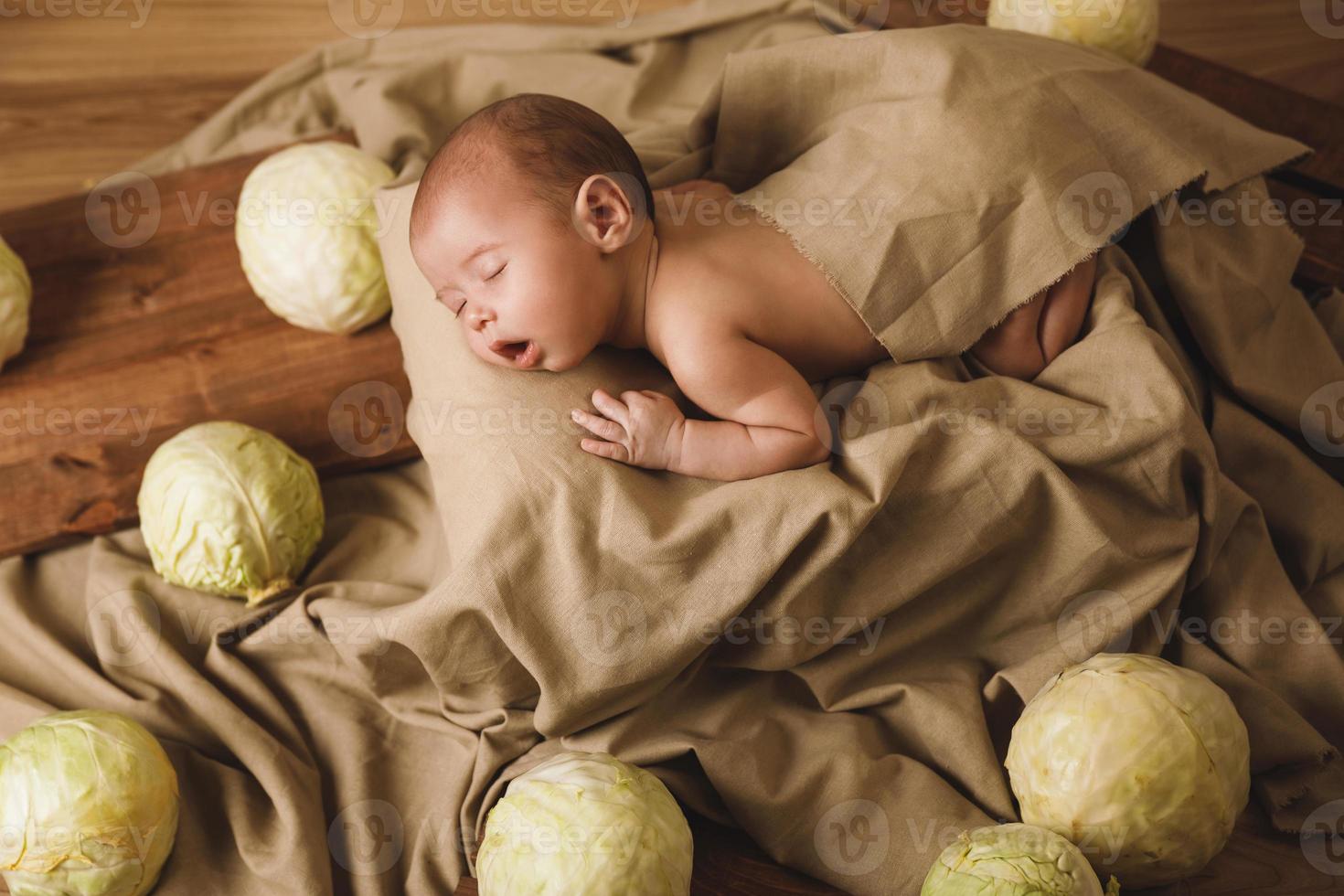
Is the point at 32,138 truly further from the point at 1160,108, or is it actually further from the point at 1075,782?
the point at 1075,782

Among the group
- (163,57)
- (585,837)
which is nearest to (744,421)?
(585,837)

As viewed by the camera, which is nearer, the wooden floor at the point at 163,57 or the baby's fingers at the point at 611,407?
the baby's fingers at the point at 611,407

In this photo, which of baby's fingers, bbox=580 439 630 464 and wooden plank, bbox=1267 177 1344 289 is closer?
baby's fingers, bbox=580 439 630 464

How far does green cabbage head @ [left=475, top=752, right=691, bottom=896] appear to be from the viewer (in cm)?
152

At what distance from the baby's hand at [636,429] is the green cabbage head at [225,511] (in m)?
0.66

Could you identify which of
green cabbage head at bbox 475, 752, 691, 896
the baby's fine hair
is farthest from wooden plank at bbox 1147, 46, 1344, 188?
green cabbage head at bbox 475, 752, 691, 896

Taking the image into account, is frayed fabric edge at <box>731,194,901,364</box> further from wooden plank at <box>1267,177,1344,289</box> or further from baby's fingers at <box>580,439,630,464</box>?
wooden plank at <box>1267,177,1344,289</box>

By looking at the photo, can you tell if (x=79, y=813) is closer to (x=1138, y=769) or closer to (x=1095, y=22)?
(x=1138, y=769)

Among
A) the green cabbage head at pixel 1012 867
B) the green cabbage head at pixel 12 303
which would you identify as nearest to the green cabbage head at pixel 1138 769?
the green cabbage head at pixel 1012 867

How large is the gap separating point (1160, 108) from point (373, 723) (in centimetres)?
187

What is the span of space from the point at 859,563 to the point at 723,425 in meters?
0.32

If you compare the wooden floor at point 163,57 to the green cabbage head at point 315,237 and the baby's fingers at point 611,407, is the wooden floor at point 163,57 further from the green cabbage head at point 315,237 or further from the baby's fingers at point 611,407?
the baby's fingers at point 611,407

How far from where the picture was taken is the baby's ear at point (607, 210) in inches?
70.6

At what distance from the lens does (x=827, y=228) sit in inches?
75.5
